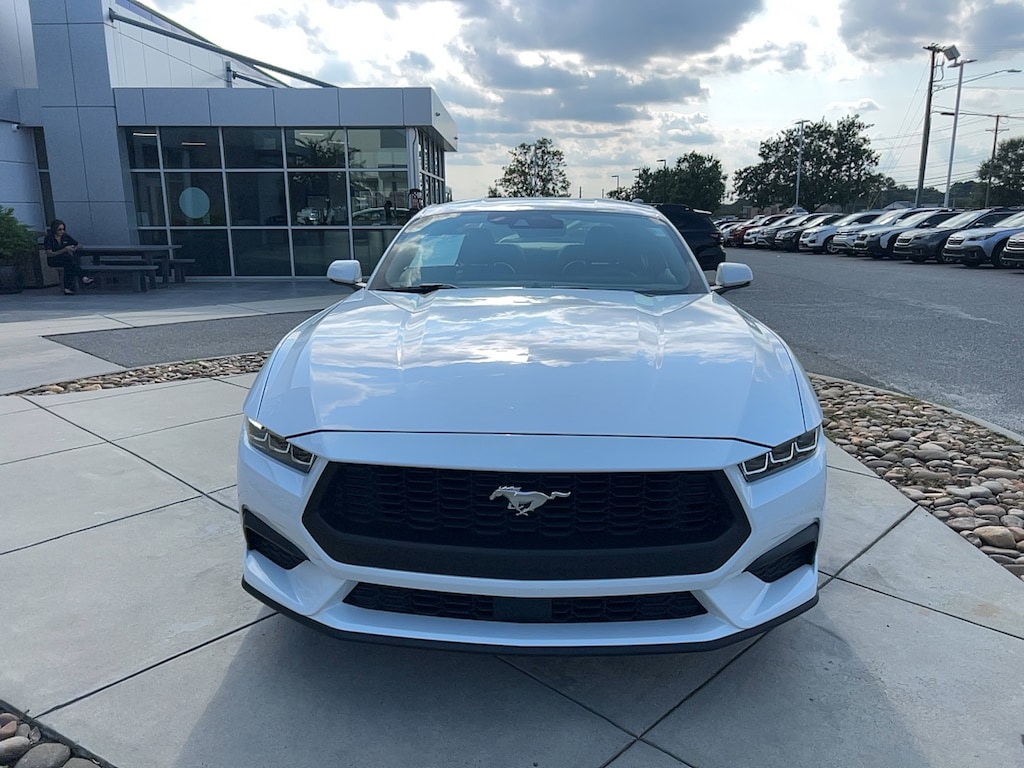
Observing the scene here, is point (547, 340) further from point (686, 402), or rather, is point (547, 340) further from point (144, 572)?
point (144, 572)

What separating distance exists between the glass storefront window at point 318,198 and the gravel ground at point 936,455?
10.1 meters

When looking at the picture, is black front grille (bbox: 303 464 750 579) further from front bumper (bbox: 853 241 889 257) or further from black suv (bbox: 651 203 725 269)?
front bumper (bbox: 853 241 889 257)

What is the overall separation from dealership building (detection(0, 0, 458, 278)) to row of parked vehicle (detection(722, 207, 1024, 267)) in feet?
27.8

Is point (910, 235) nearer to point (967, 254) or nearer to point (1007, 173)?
point (967, 254)

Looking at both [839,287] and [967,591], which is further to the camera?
[839,287]

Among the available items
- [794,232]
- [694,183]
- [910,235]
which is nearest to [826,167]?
[694,183]

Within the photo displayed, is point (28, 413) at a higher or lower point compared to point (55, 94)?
lower

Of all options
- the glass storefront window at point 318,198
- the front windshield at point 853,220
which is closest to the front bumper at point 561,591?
the glass storefront window at point 318,198

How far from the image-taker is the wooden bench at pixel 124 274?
14789mm

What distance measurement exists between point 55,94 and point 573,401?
17.2m

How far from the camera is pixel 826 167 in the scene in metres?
62.0

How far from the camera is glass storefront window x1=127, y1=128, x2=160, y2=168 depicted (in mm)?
16062

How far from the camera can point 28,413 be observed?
225 inches

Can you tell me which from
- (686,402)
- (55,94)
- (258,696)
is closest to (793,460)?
(686,402)
